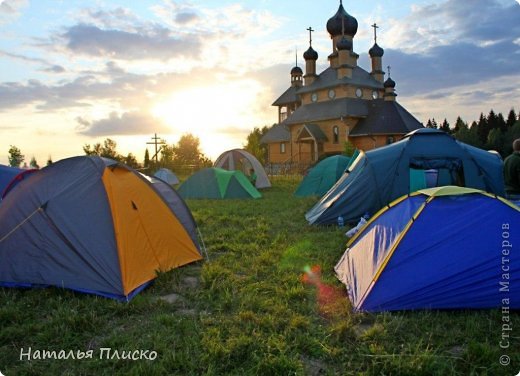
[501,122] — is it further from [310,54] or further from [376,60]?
[310,54]

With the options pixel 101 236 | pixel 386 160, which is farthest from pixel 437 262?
pixel 386 160

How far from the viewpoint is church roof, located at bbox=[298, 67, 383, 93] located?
36.3 metres

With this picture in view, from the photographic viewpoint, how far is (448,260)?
4121 millimetres

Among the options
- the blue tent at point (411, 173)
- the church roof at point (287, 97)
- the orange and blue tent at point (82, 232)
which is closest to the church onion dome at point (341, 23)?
the church roof at point (287, 97)

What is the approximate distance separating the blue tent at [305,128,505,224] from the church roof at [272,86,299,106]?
3776 cm

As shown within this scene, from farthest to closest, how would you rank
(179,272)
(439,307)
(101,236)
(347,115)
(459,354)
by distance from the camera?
1. (347,115)
2. (179,272)
3. (101,236)
4. (439,307)
5. (459,354)

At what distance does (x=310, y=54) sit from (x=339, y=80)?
21.1 feet

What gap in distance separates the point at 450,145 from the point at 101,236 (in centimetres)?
742

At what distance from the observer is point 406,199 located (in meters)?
5.04

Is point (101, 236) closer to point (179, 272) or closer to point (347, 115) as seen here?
point (179, 272)

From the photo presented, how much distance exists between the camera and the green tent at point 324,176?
14.1m

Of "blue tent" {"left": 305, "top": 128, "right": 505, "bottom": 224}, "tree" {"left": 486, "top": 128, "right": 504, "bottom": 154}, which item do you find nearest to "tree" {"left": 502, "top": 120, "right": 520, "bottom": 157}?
"tree" {"left": 486, "top": 128, "right": 504, "bottom": 154}

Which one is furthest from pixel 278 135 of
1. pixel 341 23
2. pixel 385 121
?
pixel 385 121

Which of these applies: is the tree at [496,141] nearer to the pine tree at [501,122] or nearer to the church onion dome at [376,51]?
the pine tree at [501,122]
